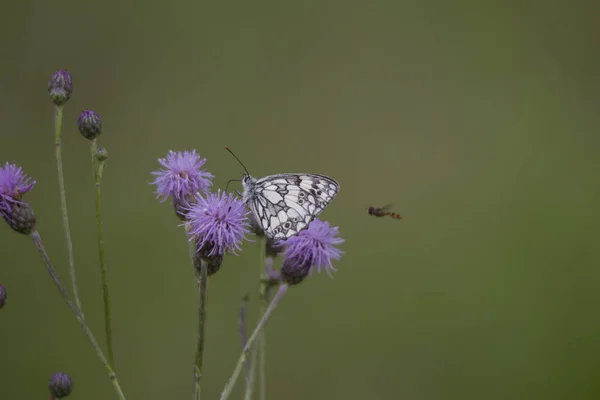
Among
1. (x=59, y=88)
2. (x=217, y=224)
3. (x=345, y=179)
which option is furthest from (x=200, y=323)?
(x=345, y=179)

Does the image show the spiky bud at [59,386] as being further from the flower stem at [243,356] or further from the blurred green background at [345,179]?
the blurred green background at [345,179]

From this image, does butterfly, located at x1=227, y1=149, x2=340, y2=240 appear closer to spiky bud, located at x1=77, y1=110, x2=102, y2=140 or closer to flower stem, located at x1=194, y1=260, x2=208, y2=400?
flower stem, located at x1=194, y1=260, x2=208, y2=400

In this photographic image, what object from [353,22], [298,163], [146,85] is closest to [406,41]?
[353,22]

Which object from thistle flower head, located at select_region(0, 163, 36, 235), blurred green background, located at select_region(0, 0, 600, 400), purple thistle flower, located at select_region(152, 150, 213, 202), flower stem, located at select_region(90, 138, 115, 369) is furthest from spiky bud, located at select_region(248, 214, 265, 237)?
blurred green background, located at select_region(0, 0, 600, 400)

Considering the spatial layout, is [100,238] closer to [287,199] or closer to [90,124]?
[90,124]

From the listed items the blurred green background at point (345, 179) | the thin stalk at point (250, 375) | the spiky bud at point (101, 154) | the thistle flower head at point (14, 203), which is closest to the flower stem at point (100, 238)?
the spiky bud at point (101, 154)

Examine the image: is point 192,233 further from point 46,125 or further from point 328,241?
point 46,125
